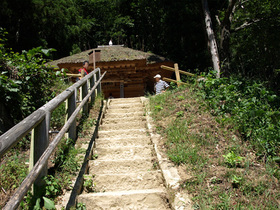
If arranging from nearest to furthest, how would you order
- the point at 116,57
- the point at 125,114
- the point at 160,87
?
1. the point at 125,114
2. the point at 160,87
3. the point at 116,57

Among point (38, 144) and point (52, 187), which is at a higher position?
point (38, 144)

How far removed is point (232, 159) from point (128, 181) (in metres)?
1.63

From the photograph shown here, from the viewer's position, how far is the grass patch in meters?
2.76

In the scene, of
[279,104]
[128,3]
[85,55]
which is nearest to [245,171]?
[279,104]

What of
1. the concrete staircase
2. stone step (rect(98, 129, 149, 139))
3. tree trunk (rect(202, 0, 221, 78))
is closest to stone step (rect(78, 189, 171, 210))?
the concrete staircase

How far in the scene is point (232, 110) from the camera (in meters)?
4.68

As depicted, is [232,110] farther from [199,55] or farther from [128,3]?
[128,3]

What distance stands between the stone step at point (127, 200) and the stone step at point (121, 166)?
30.8 inches

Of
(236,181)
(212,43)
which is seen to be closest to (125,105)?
(236,181)

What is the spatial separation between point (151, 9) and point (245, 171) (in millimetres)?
23376

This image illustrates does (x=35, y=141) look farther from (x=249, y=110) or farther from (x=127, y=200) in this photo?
(x=249, y=110)

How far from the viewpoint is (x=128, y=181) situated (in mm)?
3418

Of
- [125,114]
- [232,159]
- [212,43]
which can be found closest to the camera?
[232,159]

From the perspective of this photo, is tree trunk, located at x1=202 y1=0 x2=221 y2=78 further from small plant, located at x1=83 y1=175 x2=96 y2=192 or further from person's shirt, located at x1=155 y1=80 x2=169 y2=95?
small plant, located at x1=83 y1=175 x2=96 y2=192
